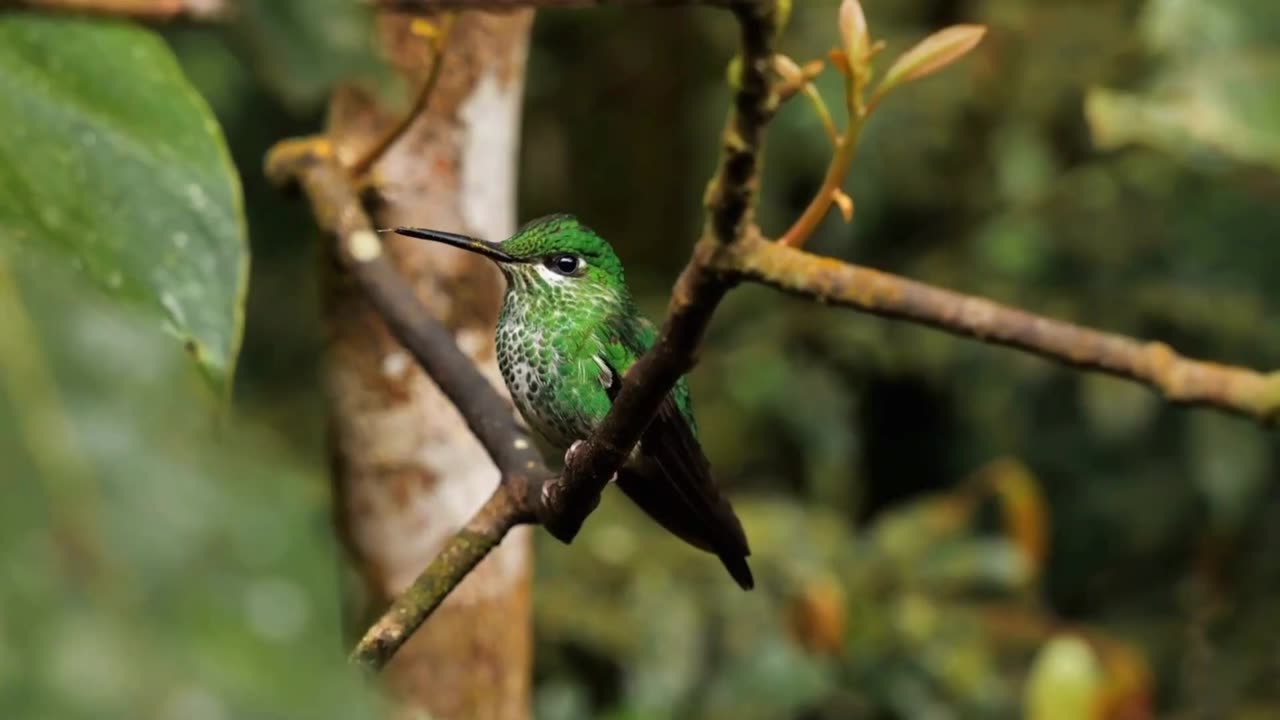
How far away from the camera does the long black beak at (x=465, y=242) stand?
4.40 feet

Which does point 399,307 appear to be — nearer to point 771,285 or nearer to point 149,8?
point 771,285

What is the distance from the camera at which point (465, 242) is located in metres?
1.40

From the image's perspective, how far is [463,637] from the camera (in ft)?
6.09

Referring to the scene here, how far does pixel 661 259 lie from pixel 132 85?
161 inches

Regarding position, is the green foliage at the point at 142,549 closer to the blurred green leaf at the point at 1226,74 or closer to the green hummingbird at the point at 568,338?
the blurred green leaf at the point at 1226,74

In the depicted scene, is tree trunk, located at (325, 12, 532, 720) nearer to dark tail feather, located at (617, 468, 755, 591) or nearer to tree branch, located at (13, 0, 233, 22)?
dark tail feather, located at (617, 468, 755, 591)

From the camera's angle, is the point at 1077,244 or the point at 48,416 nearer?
the point at 48,416

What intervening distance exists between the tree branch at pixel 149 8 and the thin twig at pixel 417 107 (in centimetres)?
98

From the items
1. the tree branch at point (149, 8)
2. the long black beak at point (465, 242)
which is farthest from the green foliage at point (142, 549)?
the long black beak at point (465, 242)

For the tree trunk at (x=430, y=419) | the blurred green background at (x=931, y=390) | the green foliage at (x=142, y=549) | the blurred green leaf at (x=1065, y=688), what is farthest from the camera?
the blurred green background at (x=931, y=390)

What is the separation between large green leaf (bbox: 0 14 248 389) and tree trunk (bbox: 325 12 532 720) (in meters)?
0.97

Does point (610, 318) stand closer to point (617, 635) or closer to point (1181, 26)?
point (1181, 26)

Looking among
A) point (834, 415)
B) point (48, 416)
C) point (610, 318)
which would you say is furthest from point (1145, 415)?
point (48, 416)

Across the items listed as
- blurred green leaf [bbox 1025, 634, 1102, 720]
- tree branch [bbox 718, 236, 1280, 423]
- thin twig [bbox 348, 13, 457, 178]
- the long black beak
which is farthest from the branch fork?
blurred green leaf [bbox 1025, 634, 1102, 720]
